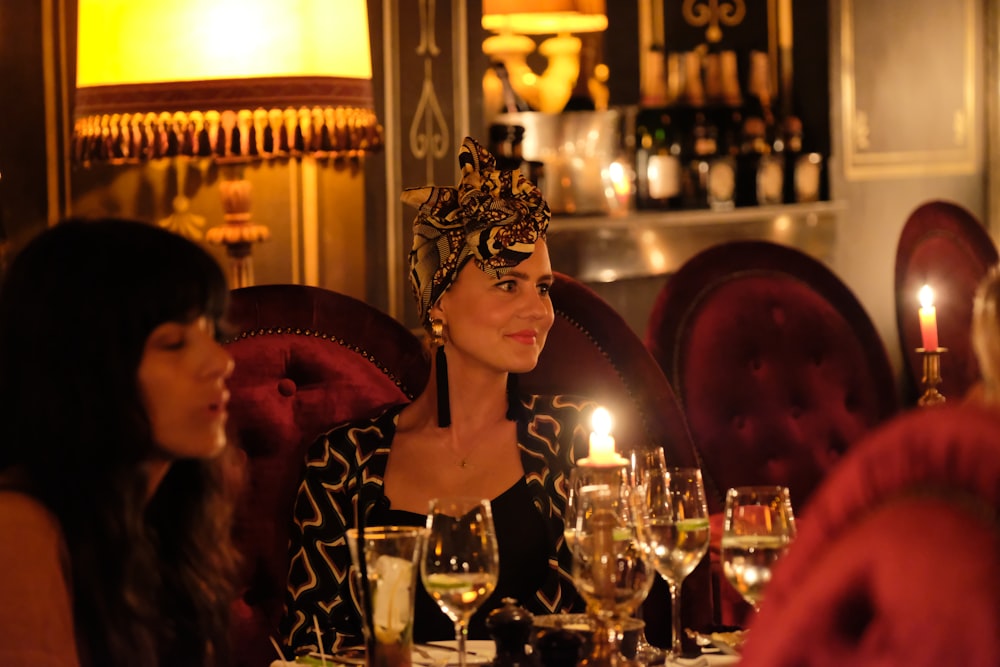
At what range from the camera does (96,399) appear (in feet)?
4.82

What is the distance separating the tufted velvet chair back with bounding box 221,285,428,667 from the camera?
2447 mm

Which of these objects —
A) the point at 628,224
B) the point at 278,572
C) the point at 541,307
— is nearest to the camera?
the point at 541,307

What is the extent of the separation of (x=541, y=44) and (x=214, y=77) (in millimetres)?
2808

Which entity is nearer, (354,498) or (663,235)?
(354,498)

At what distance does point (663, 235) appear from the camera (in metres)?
5.22

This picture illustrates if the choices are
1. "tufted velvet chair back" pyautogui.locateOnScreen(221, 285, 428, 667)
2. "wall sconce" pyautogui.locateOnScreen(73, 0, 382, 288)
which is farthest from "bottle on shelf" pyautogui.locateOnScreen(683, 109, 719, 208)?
"tufted velvet chair back" pyautogui.locateOnScreen(221, 285, 428, 667)

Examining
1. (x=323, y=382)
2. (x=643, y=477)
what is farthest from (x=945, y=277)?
(x=643, y=477)

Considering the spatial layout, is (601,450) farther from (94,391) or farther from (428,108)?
(428,108)

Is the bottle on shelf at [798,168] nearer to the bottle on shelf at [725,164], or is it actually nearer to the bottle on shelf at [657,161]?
the bottle on shelf at [725,164]

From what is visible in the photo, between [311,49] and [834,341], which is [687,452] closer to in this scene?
[834,341]

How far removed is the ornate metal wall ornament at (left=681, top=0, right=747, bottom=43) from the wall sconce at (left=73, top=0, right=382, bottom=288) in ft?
10.8

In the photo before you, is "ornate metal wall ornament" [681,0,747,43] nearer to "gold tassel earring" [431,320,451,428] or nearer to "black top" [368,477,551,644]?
"gold tassel earring" [431,320,451,428]

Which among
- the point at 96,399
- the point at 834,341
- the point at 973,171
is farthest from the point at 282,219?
the point at 973,171

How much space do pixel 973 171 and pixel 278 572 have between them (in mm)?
4867
